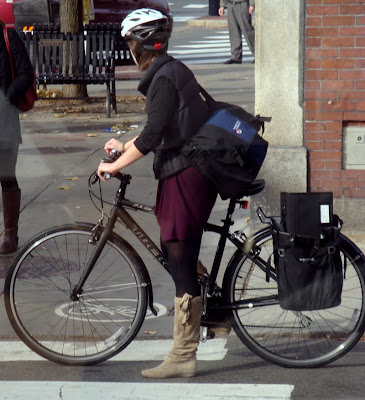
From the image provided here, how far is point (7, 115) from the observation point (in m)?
6.77

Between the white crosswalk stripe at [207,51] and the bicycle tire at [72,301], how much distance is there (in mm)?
13490

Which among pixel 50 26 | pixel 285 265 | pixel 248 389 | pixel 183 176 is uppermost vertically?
pixel 50 26

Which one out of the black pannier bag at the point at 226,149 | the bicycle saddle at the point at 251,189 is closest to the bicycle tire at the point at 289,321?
the bicycle saddle at the point at 251,189

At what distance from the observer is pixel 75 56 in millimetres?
12438

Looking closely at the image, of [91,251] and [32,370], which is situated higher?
[91,251]

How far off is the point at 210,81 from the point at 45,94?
2.95m

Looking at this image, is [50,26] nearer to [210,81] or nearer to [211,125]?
[210,81]

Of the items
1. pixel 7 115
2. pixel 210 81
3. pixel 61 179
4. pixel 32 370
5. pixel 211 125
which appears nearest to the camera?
pixel 211 125

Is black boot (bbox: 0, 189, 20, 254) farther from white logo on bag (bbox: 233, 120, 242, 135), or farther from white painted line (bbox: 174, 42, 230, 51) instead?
white painted line (bbox: 174, 42, 230, 51)

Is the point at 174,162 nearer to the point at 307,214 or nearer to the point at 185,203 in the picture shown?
the point at 185,203

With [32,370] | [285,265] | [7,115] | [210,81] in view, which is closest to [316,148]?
[7,115]

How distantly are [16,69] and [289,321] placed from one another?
9.31 feet

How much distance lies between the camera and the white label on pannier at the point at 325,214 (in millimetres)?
4508

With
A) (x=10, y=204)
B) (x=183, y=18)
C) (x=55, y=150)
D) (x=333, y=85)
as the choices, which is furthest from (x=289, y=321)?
(x=183, y=18)
